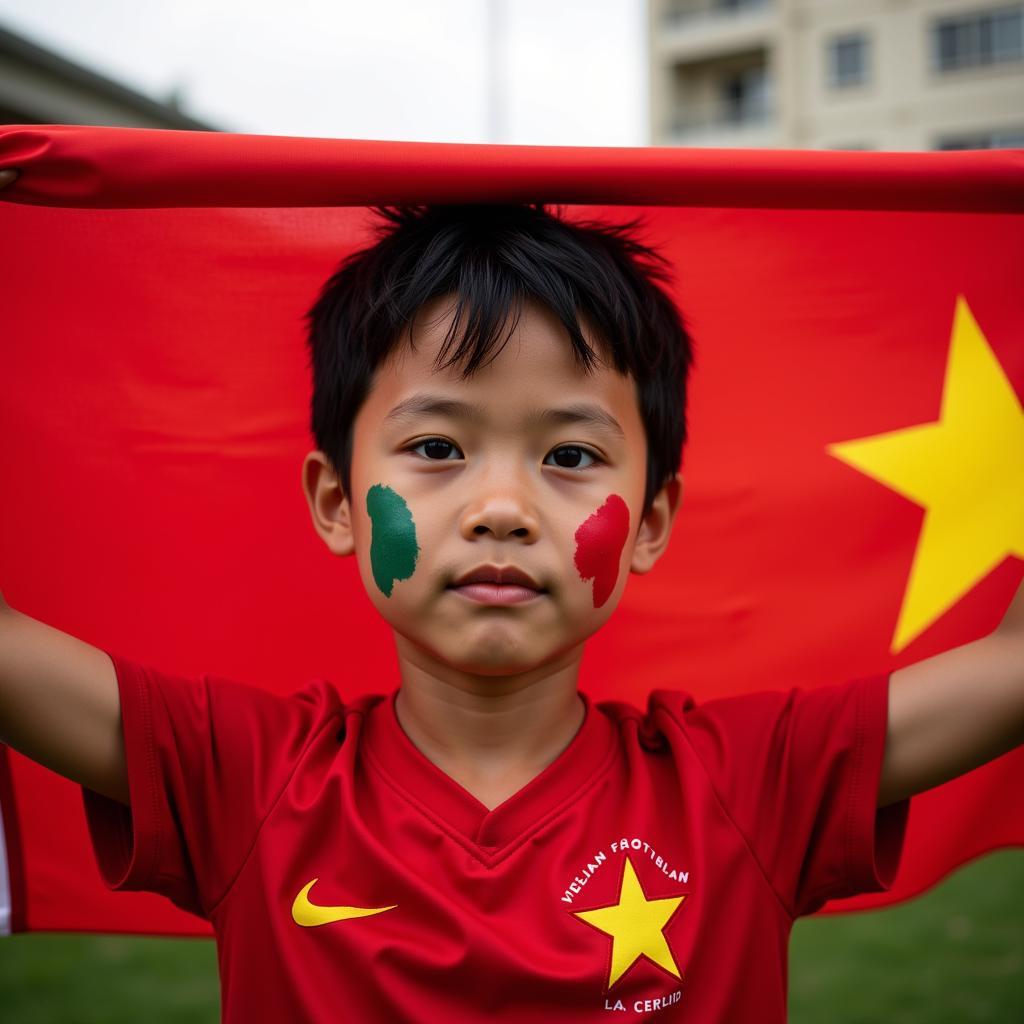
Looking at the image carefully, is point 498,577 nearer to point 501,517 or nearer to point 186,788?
point 501,517

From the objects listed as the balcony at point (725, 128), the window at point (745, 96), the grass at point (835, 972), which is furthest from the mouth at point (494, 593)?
the window at point (745, 96)

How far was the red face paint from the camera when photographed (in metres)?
1.83

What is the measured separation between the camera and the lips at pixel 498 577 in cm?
174

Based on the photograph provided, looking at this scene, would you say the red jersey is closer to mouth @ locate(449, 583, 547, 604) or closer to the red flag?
mouth @ locate(449, 583, 547, 604)

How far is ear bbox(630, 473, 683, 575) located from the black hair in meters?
0.02

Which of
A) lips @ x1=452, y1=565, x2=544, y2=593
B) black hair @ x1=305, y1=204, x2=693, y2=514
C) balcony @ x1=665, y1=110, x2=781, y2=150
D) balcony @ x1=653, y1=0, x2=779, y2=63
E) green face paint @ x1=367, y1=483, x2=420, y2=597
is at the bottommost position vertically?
lips @ x1=452, y1=565, x2=544, y2=593

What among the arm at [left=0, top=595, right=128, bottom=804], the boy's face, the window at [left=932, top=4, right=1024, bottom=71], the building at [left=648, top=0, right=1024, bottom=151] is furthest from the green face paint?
the window at [left=932, top=4, right=1024, bottom=71]

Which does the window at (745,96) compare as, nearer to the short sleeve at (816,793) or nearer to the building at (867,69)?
the building at (867,69)

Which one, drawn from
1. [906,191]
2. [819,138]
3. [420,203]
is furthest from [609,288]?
[819,138]

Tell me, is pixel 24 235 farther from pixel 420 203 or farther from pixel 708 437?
pixel 708 437

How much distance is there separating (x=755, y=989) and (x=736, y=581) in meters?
1.00

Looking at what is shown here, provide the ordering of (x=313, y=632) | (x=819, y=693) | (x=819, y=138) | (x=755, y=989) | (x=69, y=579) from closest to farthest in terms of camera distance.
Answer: (x=755, y=989) < (x=819, y=693) < (x=69, y=579) < (x=313, y=632) < (x=819, y=138)

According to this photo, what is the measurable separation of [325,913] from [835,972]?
11.8 feet

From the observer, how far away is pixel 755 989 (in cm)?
180
